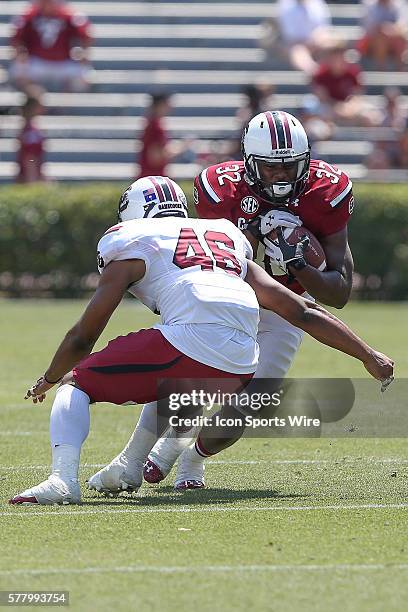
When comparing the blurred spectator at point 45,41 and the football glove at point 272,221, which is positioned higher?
the blurred spectator at point 45,41

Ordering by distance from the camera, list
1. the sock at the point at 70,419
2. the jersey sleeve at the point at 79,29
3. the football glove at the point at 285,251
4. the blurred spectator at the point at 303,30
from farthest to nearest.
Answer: the blurred spectator at the point at 303,30
the jersey sleeve at the point at 79,29
the football glove at the point at 285,251
the sock at the point at 70,419

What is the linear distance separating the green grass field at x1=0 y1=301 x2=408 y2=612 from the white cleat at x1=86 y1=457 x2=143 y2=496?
84mm

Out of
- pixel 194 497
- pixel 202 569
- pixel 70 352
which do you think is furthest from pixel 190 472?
pixel 202 569

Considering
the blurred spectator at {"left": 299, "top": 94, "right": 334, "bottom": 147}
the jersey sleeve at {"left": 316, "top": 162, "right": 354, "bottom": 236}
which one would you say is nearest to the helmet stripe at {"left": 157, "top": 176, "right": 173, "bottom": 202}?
the jersey sleeve at {"left": 316, "top": 162, "right": 354, "bottom": 236}

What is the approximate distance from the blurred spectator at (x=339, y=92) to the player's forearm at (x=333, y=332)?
1441cm

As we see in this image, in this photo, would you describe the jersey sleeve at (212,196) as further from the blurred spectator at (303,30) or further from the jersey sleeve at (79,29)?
the blurred spectator at (303,30)

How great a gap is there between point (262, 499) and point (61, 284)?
1195 cm

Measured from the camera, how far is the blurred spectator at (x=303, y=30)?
21000mm

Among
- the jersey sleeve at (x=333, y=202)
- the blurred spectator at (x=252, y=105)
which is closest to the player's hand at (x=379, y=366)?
the jersey sleeve at (x=333, y=202)

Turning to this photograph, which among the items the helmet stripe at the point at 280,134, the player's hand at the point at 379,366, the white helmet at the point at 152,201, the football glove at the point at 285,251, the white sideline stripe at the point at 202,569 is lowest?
the white sideline stripe at the point at 202,569

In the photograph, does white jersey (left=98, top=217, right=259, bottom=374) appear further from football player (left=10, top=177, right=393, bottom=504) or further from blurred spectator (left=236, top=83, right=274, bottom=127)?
blurred spectator (left=236, top=83, right=274, bottom=127)

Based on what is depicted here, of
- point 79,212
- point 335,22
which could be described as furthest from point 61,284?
Answer: point 335,22

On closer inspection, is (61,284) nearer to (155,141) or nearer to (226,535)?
(155,141)

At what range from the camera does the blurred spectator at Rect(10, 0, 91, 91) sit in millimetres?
20078
